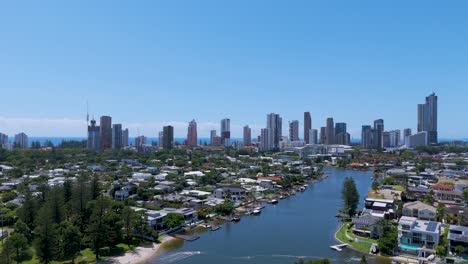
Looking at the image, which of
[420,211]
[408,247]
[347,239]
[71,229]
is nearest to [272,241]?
[347,239]

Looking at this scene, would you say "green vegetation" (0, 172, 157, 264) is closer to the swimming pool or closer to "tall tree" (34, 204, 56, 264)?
"tall tree" (34, 204, 56, 264)

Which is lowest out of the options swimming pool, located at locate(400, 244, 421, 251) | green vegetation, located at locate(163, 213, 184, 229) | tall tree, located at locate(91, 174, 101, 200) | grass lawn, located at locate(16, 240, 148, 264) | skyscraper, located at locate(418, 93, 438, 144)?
grass lawn, located at locate(16, 240, 148, 264)

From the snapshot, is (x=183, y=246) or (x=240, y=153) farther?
(x=240, y=153)

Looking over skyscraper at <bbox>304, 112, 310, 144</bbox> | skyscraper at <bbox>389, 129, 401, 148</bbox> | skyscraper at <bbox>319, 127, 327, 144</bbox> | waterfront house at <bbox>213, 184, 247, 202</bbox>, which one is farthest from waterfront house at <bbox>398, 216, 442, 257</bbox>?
skyscraper at <bbox>389, 129, 401, 148</bbox>

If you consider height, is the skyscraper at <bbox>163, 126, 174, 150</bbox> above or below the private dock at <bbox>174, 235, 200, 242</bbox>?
above

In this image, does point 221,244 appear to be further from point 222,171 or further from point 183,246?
point 222,171

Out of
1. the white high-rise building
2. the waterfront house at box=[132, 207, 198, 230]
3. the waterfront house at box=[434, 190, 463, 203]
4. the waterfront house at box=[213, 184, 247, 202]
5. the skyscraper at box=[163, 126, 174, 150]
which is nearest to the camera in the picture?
the waterfront house at box=[132, 207, 198, 230]

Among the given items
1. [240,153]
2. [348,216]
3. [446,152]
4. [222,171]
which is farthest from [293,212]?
[446,152]
